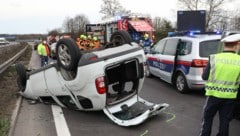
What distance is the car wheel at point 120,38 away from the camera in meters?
7.17

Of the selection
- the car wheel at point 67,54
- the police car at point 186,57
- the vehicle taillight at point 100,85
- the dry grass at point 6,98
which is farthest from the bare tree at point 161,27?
the vehicle taillight at point 100,85

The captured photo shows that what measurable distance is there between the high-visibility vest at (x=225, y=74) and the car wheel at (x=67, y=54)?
8.74 ft

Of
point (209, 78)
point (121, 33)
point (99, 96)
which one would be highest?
point (121, 33)

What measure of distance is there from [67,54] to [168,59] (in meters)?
3.82

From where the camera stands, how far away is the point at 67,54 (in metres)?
6.60

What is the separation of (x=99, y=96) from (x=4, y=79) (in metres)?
7.06

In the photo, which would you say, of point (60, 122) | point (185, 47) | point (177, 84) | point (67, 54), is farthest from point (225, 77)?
point (177, 84)

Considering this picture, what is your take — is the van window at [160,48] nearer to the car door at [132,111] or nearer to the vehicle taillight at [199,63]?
the vehicle taillight at [199,63]

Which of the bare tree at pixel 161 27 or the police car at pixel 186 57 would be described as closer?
the police car at pixel 186 57

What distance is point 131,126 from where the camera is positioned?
6133 millimetres

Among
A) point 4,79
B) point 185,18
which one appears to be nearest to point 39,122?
point 4,79

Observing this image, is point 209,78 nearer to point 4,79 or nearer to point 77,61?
point 77,61

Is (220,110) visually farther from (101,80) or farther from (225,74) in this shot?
(101,80)

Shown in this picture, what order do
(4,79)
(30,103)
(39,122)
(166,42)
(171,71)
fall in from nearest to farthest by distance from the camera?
(39,122), (30,103), (171,71), (166,42), (4,79)
